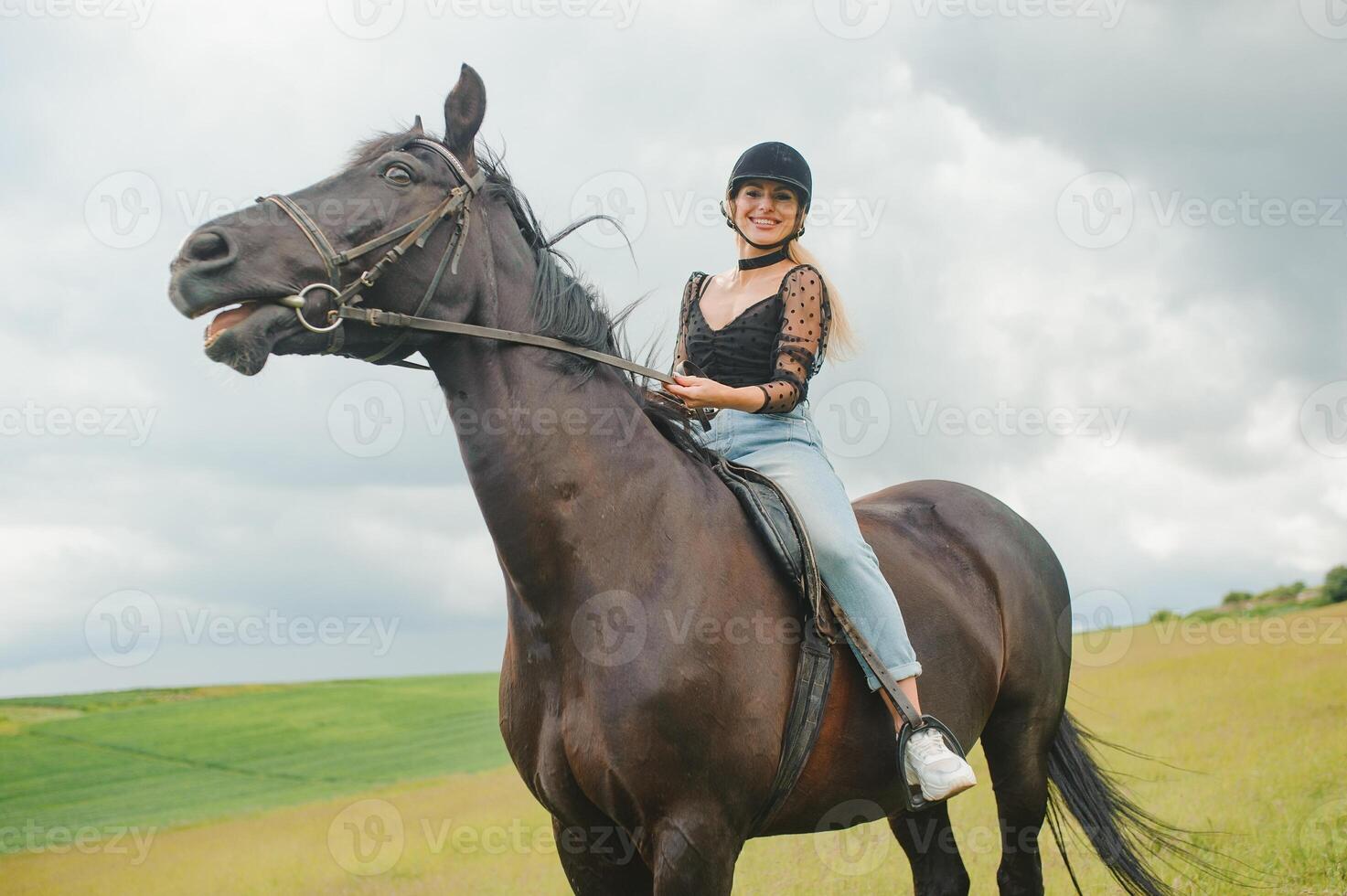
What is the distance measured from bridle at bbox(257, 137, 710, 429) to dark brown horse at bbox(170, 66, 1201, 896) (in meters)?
0.03

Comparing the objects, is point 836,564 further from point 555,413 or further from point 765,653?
point 555,413

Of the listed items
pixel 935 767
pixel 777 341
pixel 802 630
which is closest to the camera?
pixel 935 767

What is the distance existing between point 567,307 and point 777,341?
38.4 inches

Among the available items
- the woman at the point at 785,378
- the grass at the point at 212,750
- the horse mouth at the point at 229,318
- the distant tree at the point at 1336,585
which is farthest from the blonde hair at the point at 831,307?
the distant tree at the point at 1336,585

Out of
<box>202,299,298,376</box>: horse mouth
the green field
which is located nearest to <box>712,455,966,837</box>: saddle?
<box>202,299,298,376</box>: horse mouth

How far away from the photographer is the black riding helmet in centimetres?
456

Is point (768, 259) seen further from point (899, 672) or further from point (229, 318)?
point (229, 318)

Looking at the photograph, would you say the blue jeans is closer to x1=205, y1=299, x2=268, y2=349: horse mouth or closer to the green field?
x1=205, y1=299, x2=268, y2=349: horse mouth

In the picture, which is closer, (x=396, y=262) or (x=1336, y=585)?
(x=396, y=262)

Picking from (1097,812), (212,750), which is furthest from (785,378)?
(212,750)

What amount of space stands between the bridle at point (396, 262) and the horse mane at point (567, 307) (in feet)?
0.17

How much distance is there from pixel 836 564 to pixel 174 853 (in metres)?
11.5

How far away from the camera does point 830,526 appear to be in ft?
13.5

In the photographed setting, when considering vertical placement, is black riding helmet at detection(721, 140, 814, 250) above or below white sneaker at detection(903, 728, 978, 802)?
above
